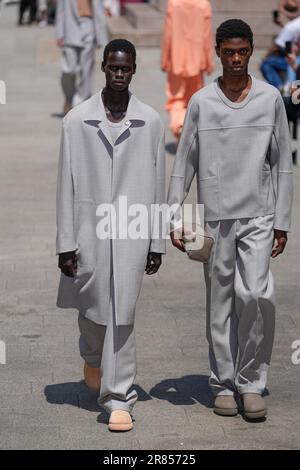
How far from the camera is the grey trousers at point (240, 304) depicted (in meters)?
6.66

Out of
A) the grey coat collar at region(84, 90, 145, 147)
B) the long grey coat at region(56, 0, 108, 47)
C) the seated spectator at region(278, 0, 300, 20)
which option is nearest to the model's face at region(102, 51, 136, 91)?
the grey coat collar at region(84, 90, 145, 147)

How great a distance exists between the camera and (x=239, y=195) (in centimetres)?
664

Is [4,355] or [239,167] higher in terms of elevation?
[239,167]

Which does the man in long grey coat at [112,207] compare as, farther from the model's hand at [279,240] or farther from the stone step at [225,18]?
the stone step at [225,18]

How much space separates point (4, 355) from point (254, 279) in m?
1.82

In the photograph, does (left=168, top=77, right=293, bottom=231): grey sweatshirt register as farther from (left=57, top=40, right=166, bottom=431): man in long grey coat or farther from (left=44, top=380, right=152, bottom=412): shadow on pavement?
(left=44, top=380, right=152, bottom=412): shadow on pavement

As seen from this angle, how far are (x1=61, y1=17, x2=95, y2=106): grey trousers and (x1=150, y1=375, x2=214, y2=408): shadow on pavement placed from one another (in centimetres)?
993

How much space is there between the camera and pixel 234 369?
687 cm

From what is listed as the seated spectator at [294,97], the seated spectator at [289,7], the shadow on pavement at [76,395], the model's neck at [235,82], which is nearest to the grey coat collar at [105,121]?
the model's neck at [235,82]

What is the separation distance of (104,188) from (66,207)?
0.20 m

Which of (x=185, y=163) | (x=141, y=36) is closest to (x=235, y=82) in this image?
(x=185, y=163)

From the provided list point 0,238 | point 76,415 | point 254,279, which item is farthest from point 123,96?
point 0,238
